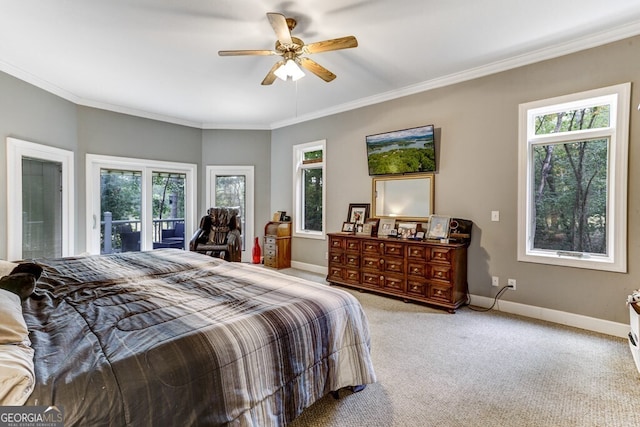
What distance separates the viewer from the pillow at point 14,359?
0.86m

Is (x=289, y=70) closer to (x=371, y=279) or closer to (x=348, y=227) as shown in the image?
(x=348, y=227)

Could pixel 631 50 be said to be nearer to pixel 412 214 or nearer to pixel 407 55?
pixel 407 55

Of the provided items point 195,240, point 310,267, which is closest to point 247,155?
point 195,240

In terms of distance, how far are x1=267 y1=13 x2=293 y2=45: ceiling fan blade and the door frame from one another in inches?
152

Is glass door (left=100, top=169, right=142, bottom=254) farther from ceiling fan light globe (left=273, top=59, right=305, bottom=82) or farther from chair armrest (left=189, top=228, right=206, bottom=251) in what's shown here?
ceiling fan light globe (left=273, top=59, right=305, bottom=82)

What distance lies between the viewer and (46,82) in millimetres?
4004

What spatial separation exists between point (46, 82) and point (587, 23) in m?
6.05

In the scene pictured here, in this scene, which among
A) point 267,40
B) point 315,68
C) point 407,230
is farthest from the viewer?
point 407,230

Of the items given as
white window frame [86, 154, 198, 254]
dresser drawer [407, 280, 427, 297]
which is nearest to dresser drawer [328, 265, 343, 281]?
dresser drawer [407, 280, 427, 297]

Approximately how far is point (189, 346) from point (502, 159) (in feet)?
11.9

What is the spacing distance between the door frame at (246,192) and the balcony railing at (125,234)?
0.93 meters

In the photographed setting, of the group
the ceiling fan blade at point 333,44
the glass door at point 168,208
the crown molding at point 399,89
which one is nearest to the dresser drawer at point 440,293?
the crown molding at point 399,89

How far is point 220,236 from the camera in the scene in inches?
202

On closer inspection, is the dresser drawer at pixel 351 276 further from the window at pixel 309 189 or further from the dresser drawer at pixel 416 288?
the window at pixel 309 189
